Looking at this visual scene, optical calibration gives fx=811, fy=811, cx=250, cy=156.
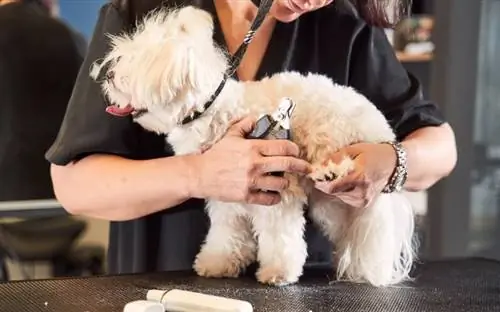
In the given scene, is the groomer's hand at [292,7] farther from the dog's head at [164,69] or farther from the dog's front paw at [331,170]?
the dog's front paw at [331,170]

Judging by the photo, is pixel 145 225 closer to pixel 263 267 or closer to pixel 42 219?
pixel 263 267

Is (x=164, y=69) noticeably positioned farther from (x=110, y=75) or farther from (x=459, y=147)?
(x=459, y=147)

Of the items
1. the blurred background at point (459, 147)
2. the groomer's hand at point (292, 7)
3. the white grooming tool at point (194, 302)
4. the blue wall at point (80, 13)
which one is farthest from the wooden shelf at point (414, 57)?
the white grooming tool at point (194, 302)

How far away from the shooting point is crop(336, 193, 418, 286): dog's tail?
97 cm

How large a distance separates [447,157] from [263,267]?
0.33m

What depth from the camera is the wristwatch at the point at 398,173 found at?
0.97 meters

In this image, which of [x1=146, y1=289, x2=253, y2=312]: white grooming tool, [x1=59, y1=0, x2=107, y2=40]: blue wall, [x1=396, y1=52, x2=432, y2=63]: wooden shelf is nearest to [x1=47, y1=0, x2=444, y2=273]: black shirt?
[x1=146, y1=289, x2=253, y2=312]: white grooming tool

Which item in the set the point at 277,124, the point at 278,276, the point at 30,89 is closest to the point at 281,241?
the point at 278,276

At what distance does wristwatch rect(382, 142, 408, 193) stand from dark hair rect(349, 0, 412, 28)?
22 centimetres

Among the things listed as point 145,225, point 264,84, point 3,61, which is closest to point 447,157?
point 264,84

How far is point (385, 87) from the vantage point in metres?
1.16

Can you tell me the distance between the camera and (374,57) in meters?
1.16

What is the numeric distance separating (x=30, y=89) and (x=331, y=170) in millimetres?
1180

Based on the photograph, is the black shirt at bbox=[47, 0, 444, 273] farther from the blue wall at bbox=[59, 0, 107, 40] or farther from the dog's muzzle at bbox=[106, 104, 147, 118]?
the blue wall at bbox=[59, 0, 107, 40]
